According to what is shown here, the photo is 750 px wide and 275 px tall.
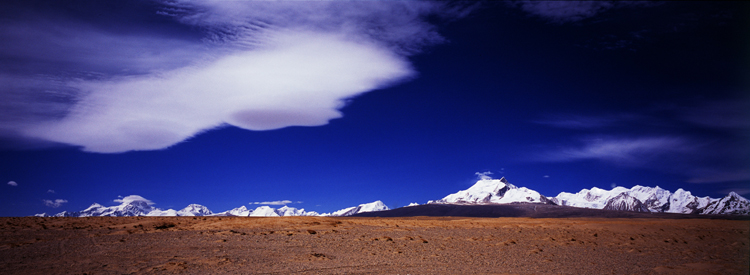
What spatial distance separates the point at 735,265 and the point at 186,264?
2005 cm

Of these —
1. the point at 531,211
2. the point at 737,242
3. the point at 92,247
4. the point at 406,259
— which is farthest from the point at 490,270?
the point at 531,211

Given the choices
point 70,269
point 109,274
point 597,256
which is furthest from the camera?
point 597,256

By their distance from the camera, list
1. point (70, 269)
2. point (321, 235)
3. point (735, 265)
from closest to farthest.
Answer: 1. point (70, 269)
2. point (735, 265)
3. point (321, 235)

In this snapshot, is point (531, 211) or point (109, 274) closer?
point (109, 274)

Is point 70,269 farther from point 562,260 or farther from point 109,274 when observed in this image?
point 562,260

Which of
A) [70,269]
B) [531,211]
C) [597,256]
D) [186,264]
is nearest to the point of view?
[70,269]

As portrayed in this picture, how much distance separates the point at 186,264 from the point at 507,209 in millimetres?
143428

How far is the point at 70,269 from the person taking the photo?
11922 millimetres

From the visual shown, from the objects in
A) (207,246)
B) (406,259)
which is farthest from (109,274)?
(406,259)

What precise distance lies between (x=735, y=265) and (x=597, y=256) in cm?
449

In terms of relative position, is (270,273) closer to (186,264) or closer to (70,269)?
(186,264)

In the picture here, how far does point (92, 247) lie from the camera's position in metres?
16.0

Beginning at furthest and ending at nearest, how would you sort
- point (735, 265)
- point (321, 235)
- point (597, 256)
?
point (321, 235) < point (597, 256) < point (735, 265)

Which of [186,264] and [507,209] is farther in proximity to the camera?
[507,209]
